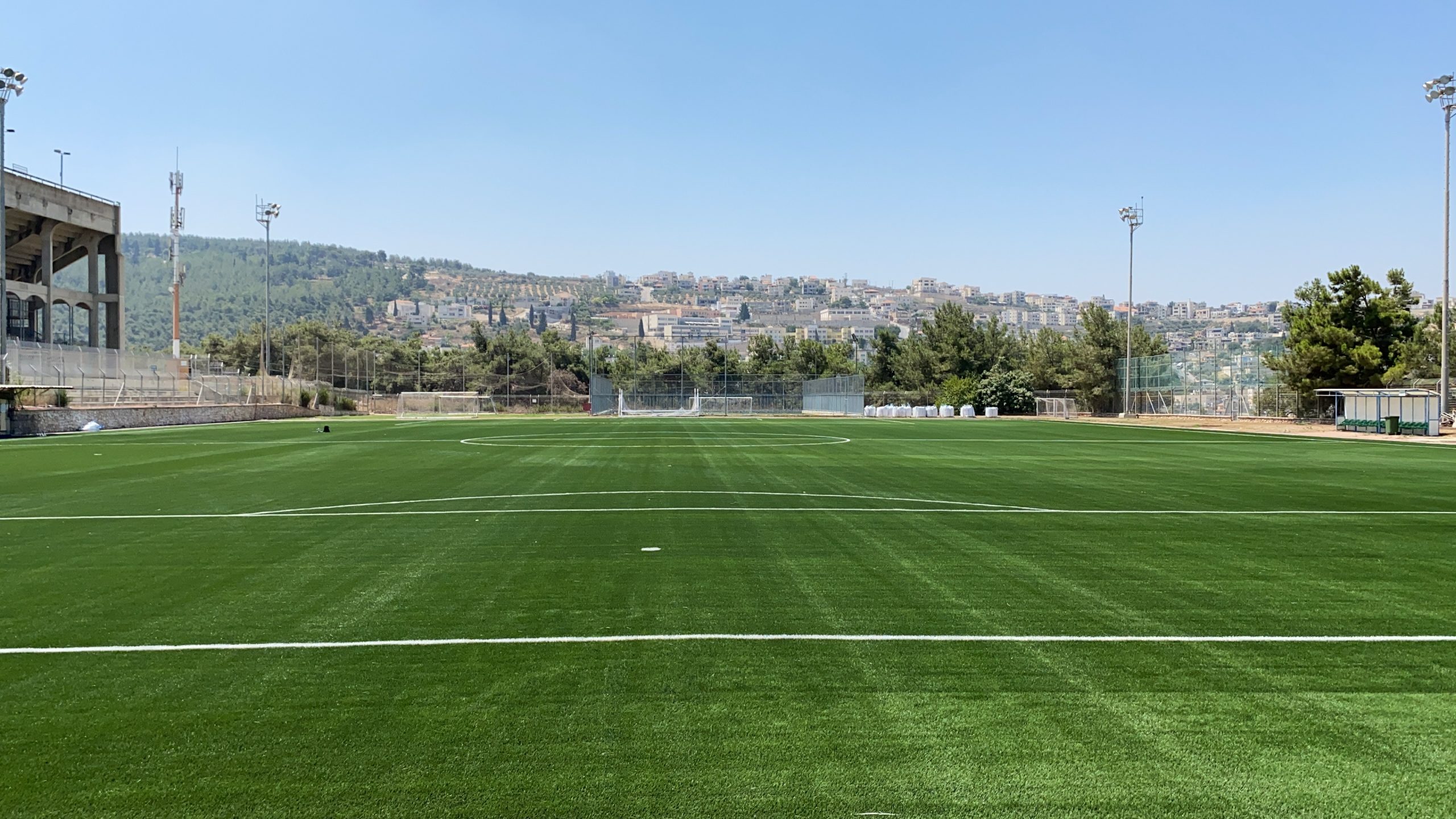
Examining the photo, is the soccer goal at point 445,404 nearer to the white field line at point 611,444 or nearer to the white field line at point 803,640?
the white field line at point 611,444

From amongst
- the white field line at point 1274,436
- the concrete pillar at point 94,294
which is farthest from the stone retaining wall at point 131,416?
the white field line at point 1274,436

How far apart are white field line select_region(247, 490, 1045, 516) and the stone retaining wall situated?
2863cm

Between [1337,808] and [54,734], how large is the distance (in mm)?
5379

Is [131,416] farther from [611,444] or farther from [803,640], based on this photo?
[803,640]

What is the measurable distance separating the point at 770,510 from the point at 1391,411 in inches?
1458

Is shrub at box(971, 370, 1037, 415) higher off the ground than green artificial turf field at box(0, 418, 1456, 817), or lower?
higher

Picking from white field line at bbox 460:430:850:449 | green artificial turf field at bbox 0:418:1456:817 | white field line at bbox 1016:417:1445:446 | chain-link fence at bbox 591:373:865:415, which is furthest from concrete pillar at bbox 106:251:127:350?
green artificial turf field at bbox 0:418:1456:817

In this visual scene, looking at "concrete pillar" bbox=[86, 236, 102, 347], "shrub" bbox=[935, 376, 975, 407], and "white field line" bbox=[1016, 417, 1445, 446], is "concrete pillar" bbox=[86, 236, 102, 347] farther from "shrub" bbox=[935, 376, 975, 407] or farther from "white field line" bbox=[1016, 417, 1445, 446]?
"white field line" bbox=[1016, 417, 1445, 446]

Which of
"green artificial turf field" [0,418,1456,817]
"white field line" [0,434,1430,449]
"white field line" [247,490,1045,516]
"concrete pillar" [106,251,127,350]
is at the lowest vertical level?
"white field line" [0,434,1430,449]

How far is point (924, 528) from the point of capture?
11.2m

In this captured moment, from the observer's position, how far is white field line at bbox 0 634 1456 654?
6035 millimetres

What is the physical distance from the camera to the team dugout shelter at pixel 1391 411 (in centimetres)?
3691

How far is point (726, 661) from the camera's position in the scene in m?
5.70

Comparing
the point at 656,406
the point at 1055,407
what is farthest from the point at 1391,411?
the point at 656,406
